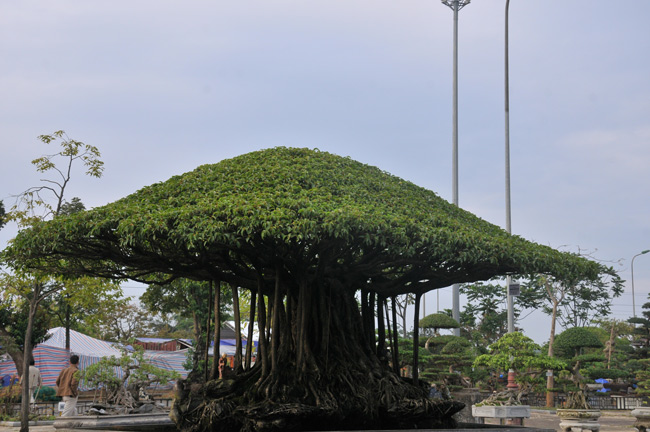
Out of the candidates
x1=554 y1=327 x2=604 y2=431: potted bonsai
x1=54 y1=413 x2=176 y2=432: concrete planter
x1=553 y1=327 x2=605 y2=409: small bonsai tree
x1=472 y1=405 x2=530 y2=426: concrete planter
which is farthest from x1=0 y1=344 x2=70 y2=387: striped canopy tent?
x1=553 y1=327 x2=605 y2=409: small bonsai tree

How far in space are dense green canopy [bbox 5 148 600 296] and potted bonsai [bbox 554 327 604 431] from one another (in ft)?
20.0

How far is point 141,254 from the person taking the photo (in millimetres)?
12242

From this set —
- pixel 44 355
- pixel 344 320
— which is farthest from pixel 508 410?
pixel 44 355

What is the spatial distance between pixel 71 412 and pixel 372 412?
8122mm

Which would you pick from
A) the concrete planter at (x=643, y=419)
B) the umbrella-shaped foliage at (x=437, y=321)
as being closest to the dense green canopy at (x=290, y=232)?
the concrete planter at (x=643, y=419)

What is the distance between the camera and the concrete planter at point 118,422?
14.8 m

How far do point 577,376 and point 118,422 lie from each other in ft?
88.3

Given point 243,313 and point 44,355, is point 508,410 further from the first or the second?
point 44,355

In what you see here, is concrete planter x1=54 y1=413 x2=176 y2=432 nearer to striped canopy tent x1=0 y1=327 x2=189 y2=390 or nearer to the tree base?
the tree base

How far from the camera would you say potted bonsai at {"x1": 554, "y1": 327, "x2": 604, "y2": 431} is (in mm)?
17797

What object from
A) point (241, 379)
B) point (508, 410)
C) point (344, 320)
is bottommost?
point (508, 410)

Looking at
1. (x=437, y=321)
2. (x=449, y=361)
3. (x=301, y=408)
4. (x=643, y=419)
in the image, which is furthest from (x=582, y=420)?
(x=437, y=321)

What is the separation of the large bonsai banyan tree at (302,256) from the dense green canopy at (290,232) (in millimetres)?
30

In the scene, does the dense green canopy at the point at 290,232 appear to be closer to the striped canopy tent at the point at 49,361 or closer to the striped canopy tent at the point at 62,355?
the striped canopy tent at the point at 62,355
